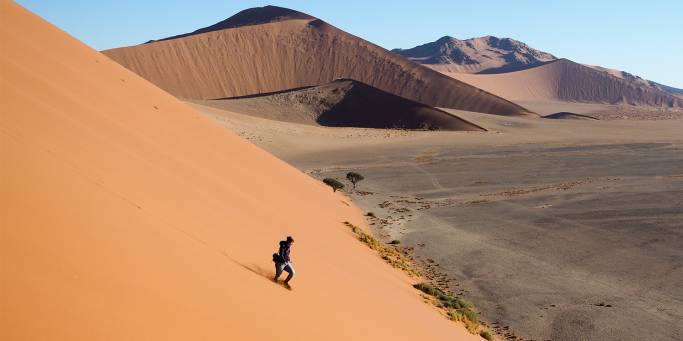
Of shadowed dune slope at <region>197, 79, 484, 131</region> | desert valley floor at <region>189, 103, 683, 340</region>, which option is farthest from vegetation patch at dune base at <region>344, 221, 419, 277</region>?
shadowed dune slope at <region>197, 79, 484, 131</region>

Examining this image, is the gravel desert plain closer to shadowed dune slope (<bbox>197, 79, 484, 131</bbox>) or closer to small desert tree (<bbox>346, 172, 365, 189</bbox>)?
small desert tree (<bbox>346, 172, 365, 189</bbox>)

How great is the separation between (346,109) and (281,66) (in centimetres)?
3852

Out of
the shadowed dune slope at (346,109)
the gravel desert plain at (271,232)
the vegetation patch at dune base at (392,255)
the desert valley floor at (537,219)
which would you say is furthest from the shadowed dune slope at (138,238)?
the shadowed dune slope at (346,109)

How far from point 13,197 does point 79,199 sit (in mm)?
1185

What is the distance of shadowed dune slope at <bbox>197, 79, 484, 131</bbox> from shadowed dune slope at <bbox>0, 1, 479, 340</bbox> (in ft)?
233

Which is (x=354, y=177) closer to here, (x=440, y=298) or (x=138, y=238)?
(x=440, y=298)

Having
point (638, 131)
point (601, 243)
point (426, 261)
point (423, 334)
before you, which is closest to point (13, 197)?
point (423, 334)

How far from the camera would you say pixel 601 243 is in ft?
86.5

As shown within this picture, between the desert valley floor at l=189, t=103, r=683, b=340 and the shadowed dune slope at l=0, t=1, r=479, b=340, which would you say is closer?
the shadowed dune slope at l=0, t=1, r=479, b=340

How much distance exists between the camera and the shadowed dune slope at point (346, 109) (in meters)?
91.0

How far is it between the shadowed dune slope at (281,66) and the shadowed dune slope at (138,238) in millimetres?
100756

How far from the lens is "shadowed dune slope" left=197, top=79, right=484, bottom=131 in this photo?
91000 mm

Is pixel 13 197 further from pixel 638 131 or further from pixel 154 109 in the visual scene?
pixel 638 131

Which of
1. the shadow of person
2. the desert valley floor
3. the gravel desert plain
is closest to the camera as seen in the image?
the gravel desert plain
